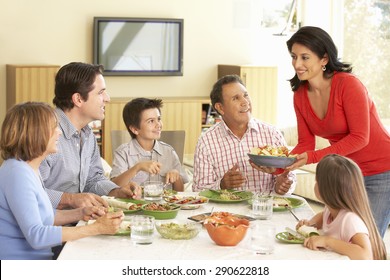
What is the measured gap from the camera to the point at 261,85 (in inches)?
334

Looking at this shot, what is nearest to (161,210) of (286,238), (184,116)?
(286,238)

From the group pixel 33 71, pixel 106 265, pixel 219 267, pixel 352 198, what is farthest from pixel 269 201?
pixel 33 71

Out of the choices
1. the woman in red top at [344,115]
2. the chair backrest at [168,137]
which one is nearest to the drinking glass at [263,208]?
the woman in red top at [344,115]

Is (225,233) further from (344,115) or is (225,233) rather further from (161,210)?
(344,115)

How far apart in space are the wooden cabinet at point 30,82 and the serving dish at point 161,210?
4987 mm

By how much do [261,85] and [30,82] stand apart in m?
2.58

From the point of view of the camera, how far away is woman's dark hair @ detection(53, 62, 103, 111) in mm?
3301

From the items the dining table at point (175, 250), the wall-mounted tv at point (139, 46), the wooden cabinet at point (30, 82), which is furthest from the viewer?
Answer: the wall-mounted tv at point (139, 46)

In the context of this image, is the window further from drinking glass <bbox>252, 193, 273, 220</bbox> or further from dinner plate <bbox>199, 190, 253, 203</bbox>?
drinking glass <bbox>252, 193, 273, 220</bbox>

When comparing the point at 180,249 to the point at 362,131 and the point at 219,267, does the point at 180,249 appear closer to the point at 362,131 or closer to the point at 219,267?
the point at 219,267

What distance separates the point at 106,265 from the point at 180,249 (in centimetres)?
28

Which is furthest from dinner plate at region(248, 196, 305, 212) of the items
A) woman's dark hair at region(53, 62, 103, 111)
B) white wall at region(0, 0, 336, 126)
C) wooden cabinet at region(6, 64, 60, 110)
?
white wall at region(0, 0, 336, 126)

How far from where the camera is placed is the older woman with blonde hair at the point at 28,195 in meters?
2.41

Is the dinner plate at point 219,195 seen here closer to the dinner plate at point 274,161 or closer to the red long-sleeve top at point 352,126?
the dinner plate at point 274,161
